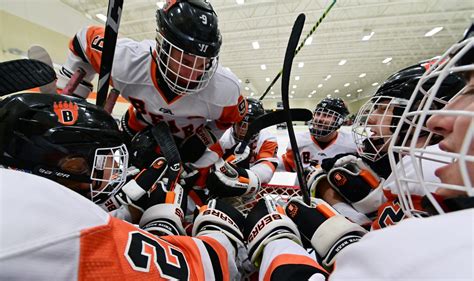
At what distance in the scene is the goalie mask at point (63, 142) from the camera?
1.73ft

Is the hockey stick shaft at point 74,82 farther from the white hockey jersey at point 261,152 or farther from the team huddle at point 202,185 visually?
the white hockey jersey at point 261,152

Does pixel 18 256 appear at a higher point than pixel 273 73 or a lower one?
lower

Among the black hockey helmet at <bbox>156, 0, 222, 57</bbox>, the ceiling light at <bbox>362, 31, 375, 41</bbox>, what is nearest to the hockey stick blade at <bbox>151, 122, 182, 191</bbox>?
the black hockey helmet at <bbox>156, 0, 222, 57</bbox>

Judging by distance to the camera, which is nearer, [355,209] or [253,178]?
[355,209]

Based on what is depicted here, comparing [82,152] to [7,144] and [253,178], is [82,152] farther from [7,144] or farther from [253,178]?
[253,178]

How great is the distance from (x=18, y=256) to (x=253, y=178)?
3.27ft

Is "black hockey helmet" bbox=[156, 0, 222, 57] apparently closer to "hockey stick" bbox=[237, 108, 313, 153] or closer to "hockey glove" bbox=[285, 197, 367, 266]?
"hockey stick" bbox=[237, 108, 313, 153]

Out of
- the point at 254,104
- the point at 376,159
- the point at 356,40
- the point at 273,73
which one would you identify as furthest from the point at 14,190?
the point at 273,73

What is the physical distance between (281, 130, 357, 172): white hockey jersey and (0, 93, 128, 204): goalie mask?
4.95 ft

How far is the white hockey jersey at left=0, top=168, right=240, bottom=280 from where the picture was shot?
239 mm

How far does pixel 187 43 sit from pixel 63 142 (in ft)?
1.64

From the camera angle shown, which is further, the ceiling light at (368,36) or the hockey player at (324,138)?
the ceiling light at (368,36)

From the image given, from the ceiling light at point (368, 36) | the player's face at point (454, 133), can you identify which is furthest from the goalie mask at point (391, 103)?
the ceiling light at point (368, 36)

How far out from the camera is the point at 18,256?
0.23 meters
